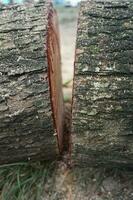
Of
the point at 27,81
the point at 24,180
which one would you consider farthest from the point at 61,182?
the point at 27,81

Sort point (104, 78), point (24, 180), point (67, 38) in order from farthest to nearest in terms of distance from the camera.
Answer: point (67, 38)
point (24, 180)
point (104, 78)

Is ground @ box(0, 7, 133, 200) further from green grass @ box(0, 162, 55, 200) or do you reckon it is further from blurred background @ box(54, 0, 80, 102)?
blurred background @ box(54, 0, 80, 102)

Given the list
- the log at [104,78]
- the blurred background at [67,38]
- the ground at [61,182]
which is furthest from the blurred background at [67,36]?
the log at [104,78]

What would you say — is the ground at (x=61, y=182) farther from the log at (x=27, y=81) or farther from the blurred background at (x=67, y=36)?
the blurred background at (x=67, y=36)

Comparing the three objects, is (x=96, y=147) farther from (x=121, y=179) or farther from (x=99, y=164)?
(x=121, y=179)

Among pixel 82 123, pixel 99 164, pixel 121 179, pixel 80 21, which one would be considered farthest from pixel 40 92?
pixel 121 179

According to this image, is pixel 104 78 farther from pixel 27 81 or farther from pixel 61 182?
pixel 61 182

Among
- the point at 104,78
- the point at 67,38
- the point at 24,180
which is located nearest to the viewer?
the point at 104,78
